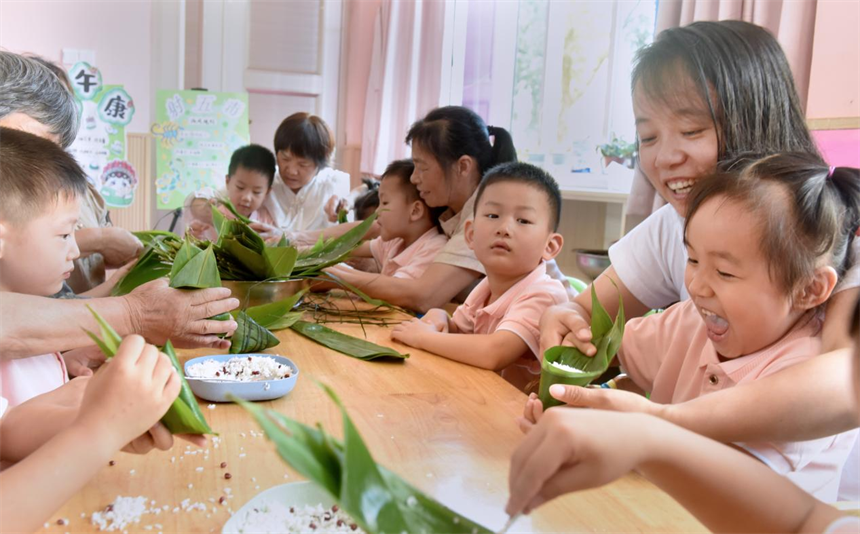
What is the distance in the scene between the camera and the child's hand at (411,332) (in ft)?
5.27

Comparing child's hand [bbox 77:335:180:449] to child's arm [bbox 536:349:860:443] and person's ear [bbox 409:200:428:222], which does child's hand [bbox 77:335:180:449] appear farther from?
person's ear [bbox 409:200:428:222]

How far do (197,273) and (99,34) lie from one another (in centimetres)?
454

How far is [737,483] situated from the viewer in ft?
2.38

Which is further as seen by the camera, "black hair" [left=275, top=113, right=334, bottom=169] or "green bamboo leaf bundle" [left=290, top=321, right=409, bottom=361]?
"black hair" [left=275, top=113, right=334, bottom=169]

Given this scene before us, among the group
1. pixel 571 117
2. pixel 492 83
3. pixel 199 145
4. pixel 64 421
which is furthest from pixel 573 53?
pixel 64 421

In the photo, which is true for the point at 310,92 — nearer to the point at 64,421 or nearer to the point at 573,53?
the point at 573,53

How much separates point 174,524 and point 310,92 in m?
5.53

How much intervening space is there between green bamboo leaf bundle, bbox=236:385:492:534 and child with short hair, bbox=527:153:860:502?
546 mm

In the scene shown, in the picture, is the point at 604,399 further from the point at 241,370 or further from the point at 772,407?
the point at 241,370

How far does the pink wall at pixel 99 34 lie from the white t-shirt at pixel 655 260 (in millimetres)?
4575

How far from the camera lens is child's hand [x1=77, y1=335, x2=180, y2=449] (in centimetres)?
72

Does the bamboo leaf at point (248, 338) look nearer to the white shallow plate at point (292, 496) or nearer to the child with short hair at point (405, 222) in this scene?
the white shallow plate at point (292, 496)

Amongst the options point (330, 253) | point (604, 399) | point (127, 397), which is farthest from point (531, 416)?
point (330, 253)

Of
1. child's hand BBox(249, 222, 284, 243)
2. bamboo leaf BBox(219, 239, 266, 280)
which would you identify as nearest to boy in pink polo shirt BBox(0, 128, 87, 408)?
bamboo leaf BBox(219, 239, 266, 280)
